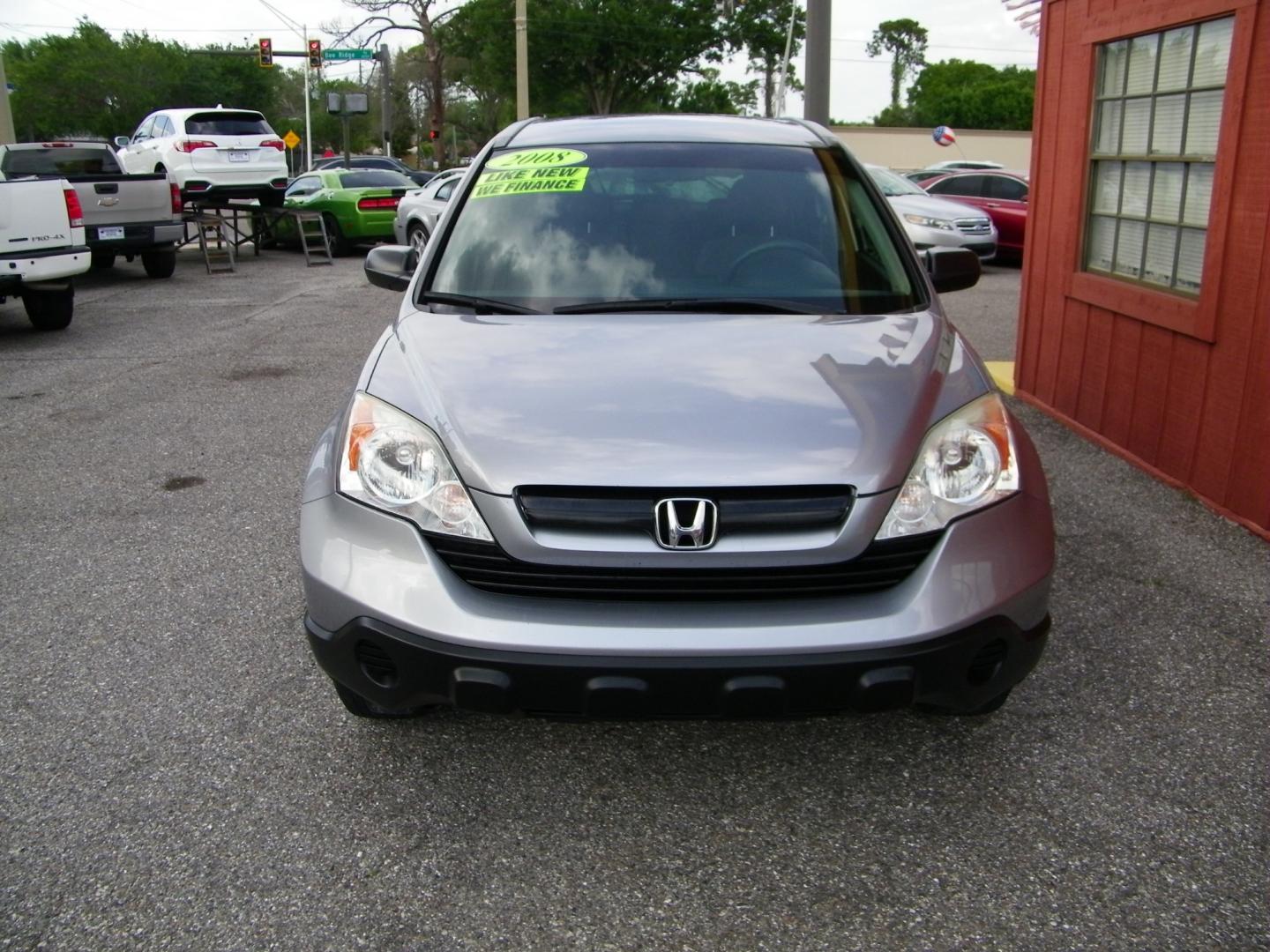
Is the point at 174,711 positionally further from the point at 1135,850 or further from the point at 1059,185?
the point at 1059,185

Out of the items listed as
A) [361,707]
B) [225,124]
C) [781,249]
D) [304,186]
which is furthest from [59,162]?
[361,707]

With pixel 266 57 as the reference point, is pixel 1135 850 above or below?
below

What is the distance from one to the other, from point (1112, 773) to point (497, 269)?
7.39 ft

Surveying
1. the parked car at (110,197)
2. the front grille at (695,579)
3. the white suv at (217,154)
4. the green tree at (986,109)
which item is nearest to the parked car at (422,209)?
the white suv at (217,154)

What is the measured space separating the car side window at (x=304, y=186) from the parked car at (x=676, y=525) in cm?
→ 1718

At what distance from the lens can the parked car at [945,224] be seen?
15.2 m

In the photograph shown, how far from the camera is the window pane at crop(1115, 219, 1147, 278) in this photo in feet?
20.1

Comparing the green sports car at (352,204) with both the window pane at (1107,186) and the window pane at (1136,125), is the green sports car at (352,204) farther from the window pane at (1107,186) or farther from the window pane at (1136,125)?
the window pane at (1136,125)

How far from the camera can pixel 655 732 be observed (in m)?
3.28

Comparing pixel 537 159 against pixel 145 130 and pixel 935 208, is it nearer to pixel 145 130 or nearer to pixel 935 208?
pixel 935 208

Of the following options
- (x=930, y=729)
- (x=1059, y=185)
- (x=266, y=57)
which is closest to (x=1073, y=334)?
(x=1059, y=185)

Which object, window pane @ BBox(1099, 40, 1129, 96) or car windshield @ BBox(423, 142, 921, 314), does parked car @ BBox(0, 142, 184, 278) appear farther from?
car windshield @ BBox(423, 142, 921, 314)

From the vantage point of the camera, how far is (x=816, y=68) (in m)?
10.9

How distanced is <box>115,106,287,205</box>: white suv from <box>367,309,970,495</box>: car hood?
52.8 ft
